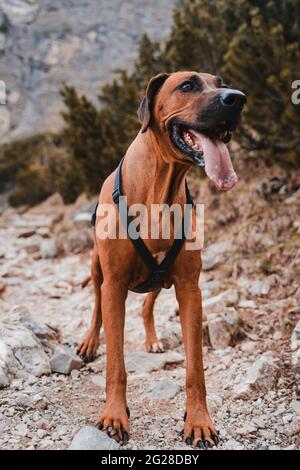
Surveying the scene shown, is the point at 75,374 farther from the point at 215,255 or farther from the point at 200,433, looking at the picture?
the point at 215,255

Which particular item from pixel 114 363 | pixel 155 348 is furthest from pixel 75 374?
pixel 114 363

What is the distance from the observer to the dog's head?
2.46 m

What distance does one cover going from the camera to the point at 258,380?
336cm

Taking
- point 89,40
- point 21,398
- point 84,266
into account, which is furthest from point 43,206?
point 89,40

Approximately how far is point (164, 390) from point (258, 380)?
2.31 feet

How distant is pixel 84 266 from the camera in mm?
8266

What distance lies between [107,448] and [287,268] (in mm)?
3491

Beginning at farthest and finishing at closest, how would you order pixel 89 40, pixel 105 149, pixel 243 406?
pixel 89 40
pixel 105 149
pixel 243 406

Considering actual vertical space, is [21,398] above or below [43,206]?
above

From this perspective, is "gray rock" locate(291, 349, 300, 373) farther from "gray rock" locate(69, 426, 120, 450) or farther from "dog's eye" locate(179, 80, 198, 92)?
"dog's eye" locate(179, 80, 198, 92)

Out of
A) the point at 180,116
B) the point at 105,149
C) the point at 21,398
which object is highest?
the point at 180,116

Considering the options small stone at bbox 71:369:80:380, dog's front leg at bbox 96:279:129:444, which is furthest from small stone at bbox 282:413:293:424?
small stone at bbox 71:369:80:380

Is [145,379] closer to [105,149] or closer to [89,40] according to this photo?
[105,149]

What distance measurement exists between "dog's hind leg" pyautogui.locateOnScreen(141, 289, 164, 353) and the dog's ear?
75.3 inches
